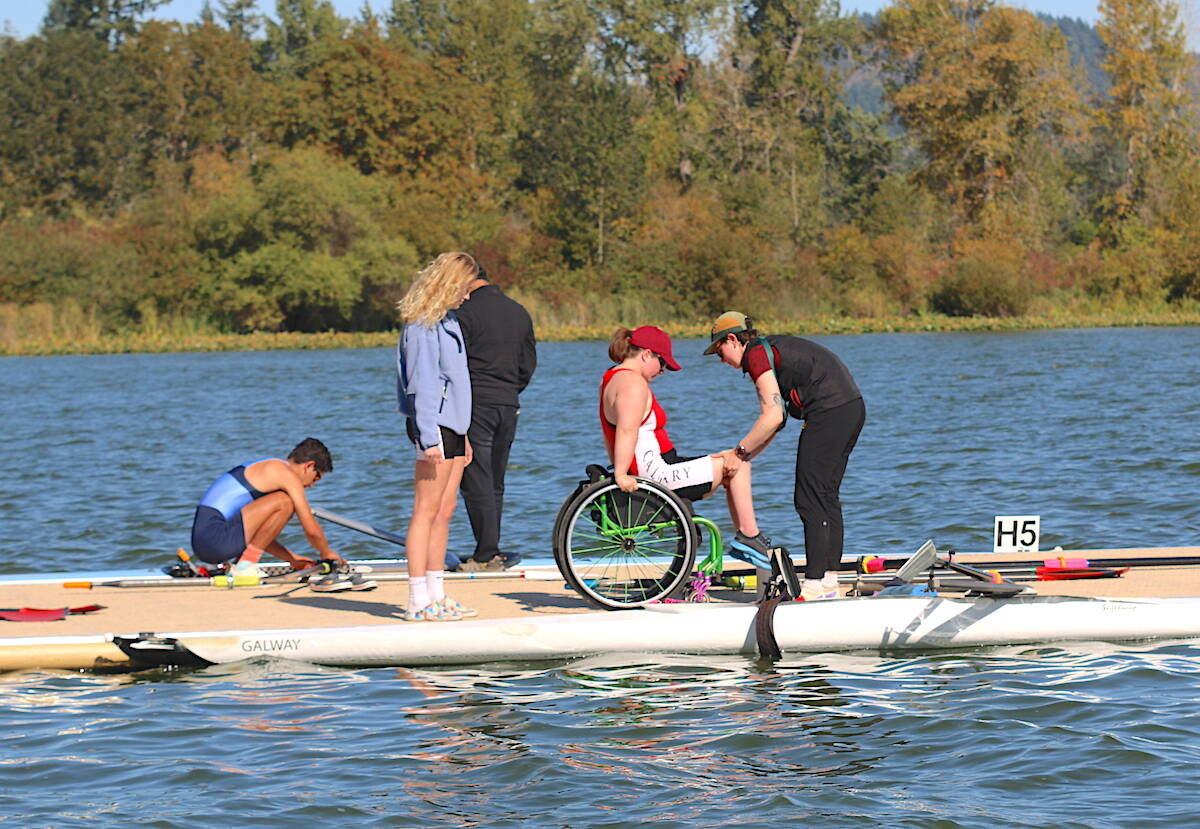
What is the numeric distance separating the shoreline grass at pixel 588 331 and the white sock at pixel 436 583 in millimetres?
49004

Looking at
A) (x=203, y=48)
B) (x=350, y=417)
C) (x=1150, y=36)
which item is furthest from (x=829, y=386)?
(x=203, y=48)

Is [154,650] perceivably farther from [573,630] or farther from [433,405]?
[573,630]

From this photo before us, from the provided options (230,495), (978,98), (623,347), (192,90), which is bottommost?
(230,495)

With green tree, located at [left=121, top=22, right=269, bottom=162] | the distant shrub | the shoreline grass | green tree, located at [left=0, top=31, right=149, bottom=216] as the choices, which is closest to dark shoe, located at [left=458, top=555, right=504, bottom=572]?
the shoreline grass

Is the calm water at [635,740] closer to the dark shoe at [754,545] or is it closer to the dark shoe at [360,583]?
the dark shoe at [754,545]

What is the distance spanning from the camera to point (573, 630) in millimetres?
8742

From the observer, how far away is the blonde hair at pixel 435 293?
27.7 feet

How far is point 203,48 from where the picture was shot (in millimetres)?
85000

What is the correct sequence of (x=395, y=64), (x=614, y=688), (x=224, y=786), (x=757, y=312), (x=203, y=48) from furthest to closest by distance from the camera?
(x=203, y=48)
(x=395, y=64)
(x=757, y=312)
(x=614, y=688)
(x=224, y=786)

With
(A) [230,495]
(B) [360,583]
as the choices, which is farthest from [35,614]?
(B) [360,583]

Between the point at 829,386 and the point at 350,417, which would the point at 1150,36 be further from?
the point at 829,386

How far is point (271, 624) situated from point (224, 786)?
1.87 meters

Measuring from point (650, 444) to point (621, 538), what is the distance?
0.57 m

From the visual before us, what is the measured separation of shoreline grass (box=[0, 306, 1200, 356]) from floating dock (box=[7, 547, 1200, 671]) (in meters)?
48.9
